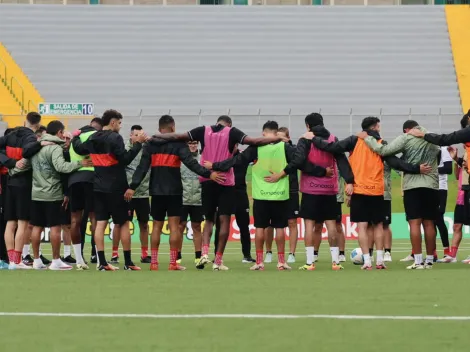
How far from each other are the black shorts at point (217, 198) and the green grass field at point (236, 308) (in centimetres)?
94

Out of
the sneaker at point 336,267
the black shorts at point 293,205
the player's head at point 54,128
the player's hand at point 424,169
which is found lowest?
the sneaker at point 336,267

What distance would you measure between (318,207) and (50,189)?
3.87 metres

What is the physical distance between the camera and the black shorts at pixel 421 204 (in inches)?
674

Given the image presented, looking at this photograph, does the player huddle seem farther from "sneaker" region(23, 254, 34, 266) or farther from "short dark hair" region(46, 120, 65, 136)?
"sneaker" region(23, 254, 34, 266)

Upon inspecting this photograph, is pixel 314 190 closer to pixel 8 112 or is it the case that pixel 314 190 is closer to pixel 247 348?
pixel 247 348

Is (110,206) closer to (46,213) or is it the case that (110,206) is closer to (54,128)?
(46,213)

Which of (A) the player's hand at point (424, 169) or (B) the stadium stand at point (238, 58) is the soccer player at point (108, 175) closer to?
(A) the player's hand at point (424, 169)

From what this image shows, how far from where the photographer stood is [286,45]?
49.1 meters

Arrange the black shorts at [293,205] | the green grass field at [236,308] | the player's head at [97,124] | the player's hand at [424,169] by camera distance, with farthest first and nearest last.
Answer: the black shorts at [293,205] < the player's head at [97,124] < the player's hand at [424,169] < the green grass field at [236,308]

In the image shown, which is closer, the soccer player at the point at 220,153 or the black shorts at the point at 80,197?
the soccer player at the point at 220,153

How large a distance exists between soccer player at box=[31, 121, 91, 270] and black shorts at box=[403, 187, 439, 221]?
4.65 metres

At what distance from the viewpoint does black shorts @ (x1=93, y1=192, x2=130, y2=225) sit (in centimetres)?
1706

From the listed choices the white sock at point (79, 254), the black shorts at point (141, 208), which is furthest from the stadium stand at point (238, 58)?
the white sock at point (79, 254)

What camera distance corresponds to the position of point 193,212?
1872 cm
